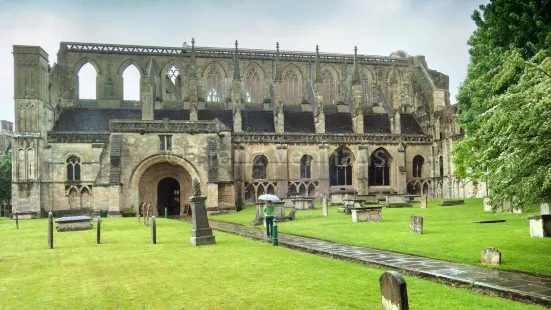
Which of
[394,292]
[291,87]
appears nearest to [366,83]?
[291,87]

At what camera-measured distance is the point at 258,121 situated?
4484 centimetres

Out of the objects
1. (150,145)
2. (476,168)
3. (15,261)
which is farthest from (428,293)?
(150,145)

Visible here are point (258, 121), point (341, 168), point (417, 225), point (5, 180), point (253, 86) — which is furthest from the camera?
point (5, 180)

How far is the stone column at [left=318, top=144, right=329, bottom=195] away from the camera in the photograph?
142ft

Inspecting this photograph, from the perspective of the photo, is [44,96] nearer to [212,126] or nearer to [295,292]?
[212,126]

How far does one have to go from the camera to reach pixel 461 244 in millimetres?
13578

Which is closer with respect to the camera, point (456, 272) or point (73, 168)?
point (456, 272)

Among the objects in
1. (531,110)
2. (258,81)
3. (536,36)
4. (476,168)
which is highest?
(258,81)

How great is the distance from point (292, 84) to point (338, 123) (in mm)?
6964

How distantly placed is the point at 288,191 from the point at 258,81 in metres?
12.8

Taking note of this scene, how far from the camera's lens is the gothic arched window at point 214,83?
48375 mm

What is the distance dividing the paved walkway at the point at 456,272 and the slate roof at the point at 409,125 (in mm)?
34215

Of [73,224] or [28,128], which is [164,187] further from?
[73,224]

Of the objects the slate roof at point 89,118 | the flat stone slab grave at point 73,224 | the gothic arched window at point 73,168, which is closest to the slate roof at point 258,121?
the slate roof at point 89,118
